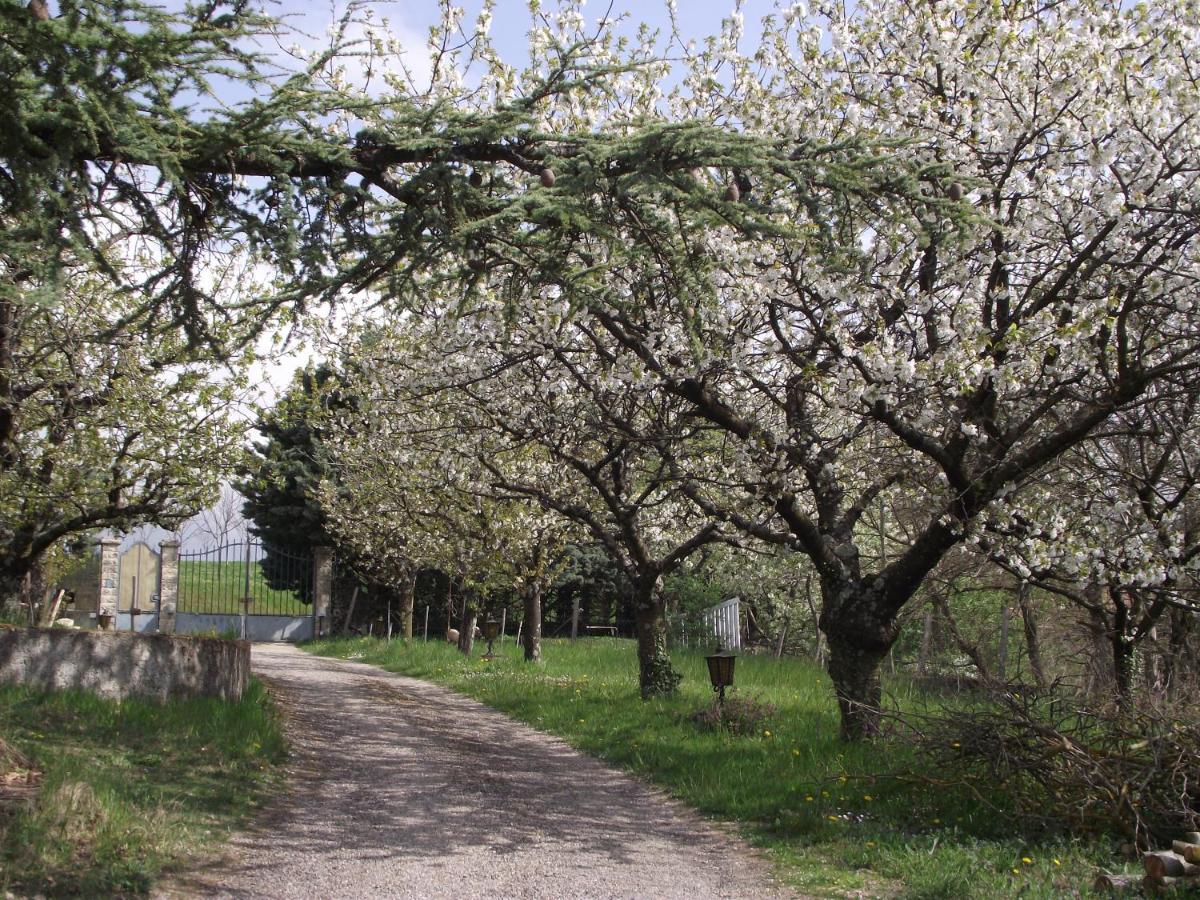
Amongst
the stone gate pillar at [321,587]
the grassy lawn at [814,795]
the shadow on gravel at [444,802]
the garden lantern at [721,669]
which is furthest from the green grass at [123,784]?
the stone gate pillar at [321,587]

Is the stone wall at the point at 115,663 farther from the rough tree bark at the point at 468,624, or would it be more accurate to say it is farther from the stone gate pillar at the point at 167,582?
the stone gate pillar at the point at 167,582

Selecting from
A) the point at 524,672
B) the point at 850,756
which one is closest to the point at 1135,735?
the point at 850,756

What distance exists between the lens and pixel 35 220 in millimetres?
4844

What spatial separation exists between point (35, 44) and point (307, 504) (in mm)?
24097

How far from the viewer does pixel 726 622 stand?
76.2ft

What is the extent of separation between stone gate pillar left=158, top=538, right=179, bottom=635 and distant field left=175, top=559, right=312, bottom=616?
2.83 meters

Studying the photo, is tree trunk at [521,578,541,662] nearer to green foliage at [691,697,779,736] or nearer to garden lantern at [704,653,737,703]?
green foliage at [691,697,779,736]

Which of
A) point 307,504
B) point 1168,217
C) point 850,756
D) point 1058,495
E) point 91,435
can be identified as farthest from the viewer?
point 307,504

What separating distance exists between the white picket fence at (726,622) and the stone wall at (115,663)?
14.2 meters

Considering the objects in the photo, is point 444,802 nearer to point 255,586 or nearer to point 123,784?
point 123,784

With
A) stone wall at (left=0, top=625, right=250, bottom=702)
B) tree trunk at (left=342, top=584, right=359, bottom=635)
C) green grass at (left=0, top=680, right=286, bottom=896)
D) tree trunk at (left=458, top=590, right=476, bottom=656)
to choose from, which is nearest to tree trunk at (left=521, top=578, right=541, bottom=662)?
tree trunk at (left=458, top=590, right=476, bottom=656)

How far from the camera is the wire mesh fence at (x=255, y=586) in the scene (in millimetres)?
27656

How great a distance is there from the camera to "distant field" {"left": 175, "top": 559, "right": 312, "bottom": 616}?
90.3 ft

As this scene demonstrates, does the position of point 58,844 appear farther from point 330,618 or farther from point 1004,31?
point 330,618
